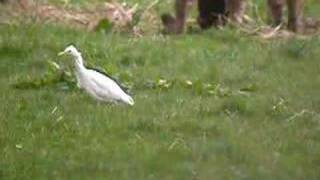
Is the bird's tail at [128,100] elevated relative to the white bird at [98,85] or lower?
lower

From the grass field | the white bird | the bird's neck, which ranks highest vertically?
the bird's neck

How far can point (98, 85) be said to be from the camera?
8250 millimetres

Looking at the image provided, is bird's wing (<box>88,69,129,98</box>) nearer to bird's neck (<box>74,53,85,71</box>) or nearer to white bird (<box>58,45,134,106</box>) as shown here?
white bird (<box>58,45,134,106</box>)

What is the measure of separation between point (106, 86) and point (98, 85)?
0.09m

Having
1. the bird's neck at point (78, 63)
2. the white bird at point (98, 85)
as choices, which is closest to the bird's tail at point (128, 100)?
the white bird at point (98, 85)

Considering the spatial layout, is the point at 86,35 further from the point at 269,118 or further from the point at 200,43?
the point at 269,118

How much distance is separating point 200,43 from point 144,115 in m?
3.49

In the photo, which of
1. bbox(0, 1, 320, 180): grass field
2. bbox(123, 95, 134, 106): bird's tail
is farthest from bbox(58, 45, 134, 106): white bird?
bbox(0, 1, 320, 180): grass field

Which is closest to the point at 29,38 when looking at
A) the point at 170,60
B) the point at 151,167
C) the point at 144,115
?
the point at 170,60

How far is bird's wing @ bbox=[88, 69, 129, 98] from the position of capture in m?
8.20

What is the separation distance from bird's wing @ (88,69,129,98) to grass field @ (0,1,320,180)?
0.40ft

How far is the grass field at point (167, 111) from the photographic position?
6.93 metres

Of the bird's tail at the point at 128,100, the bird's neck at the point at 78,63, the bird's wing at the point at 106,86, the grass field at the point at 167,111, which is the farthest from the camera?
the bird's neck at the point at 78,63

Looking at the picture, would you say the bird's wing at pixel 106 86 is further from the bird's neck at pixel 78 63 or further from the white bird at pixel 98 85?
the bird's neck at pixel 78 63
